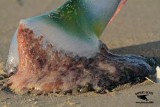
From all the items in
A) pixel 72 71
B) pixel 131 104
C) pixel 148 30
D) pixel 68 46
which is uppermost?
pixel 148 30

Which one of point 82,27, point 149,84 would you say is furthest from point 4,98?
point 149,84

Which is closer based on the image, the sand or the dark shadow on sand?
the sand

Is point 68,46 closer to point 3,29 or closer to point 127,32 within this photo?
point 127,32

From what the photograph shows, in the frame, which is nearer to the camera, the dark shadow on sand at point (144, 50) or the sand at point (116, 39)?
the sand at point (116, 39)

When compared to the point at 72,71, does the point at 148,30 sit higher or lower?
higher

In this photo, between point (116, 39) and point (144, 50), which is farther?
point (116, 39)

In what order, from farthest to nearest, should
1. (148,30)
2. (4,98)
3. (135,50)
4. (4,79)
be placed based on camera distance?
(148,30) < (135,50) < (4,79) < (4,98)

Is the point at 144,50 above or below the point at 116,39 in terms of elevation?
below

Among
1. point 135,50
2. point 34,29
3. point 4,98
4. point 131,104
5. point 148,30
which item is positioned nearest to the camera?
point 131,104
